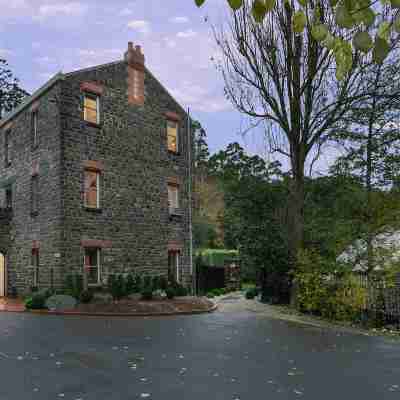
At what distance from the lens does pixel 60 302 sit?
15859 millimetres

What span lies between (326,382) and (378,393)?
755mm

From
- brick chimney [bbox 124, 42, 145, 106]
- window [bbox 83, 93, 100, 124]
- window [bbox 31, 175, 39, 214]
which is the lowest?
window [bbox 31, 175, 39, 214]

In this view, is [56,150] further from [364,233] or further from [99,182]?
[364,233]

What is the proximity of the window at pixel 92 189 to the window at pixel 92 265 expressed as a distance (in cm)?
182

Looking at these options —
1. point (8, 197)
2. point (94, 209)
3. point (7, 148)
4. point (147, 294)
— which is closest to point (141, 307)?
point (147, 294)

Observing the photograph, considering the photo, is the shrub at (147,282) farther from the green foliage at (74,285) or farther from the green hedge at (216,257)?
the green hedge at (216,257)

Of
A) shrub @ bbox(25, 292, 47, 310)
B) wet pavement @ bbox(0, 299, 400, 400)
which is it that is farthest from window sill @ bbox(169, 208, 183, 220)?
wet pavement @ bbox(0, 299, 400, 400)

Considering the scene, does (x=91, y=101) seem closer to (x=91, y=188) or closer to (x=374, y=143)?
(x=91, y=188)

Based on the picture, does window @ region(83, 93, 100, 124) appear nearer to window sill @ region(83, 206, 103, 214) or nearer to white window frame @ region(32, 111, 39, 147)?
white window frame @ region(32, 111, 39, 147)

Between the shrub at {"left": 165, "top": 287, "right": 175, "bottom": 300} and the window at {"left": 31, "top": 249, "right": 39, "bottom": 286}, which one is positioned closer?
the shrub at {"left": 165, "top": 287, "right": 175, "bottom": 300}

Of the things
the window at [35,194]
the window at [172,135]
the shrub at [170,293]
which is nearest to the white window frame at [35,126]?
the window at [35,194]

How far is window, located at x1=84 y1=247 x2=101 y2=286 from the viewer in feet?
62.7

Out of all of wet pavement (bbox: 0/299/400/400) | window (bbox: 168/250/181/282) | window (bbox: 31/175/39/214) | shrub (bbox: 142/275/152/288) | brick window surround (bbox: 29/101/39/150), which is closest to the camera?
wet pavement (bbox: 0/299/400/400)

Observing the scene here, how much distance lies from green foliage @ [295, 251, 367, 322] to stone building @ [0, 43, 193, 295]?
323 inches
